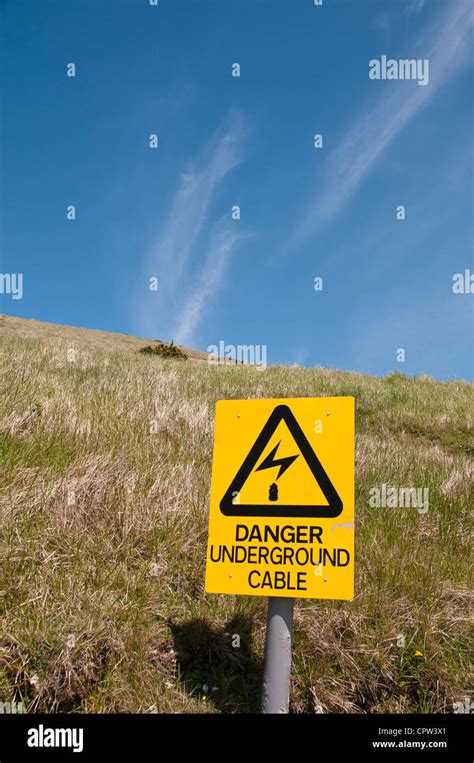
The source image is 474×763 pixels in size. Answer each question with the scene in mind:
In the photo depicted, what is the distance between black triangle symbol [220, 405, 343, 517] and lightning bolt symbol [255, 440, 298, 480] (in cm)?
5

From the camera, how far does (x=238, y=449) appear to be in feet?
9.39

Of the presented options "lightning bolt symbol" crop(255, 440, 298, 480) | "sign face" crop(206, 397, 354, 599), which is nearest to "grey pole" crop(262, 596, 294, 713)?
"sign face" crop(206, 397, 354, 599)

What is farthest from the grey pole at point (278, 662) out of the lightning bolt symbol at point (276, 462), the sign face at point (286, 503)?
the lightning bolt symbol at point (276, 462)

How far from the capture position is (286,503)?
104 inches

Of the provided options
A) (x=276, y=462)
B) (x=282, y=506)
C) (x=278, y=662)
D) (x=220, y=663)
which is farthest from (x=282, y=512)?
(x=220, y=663)

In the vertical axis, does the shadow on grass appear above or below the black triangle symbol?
below

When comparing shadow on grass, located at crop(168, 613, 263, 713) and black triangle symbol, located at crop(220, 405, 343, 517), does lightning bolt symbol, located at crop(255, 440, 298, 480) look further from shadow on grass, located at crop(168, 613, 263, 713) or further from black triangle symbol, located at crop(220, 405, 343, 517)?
shadow on grass, located at crop(168, 613, 263, 713)

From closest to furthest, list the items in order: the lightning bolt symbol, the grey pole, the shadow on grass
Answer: the grey pole → the lightning bolt symbol → the shadow on grass

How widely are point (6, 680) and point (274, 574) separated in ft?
4.63

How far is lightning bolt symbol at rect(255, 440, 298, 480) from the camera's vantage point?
8.84ft

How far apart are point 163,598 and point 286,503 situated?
3.91 ft

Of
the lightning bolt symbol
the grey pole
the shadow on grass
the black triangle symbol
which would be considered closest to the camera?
the grey pole

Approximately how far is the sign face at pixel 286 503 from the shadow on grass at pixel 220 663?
23.1 inches

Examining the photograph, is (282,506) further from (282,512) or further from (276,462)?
(276,462)
